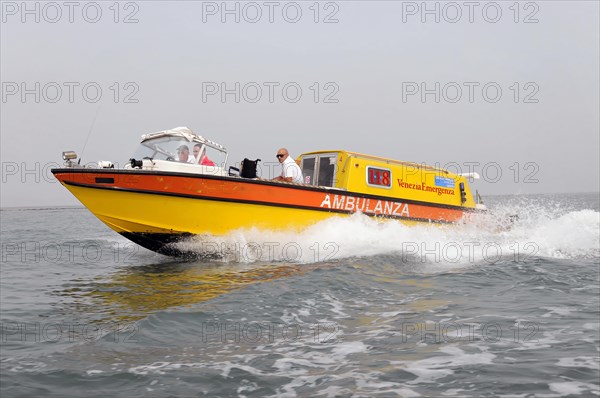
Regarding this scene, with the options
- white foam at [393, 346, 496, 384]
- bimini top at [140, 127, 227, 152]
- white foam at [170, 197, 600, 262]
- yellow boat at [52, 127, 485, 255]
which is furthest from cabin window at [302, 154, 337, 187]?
white foam at [393, 346, 496, 384]

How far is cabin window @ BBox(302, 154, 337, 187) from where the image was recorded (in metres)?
12.0

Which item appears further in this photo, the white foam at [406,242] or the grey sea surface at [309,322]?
the white foam at [406,242]

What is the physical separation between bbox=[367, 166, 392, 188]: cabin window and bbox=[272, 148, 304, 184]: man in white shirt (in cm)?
195

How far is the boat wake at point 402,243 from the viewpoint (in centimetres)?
1017

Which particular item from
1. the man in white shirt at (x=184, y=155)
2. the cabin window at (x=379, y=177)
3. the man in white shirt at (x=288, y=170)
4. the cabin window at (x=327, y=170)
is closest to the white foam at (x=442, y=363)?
the man in white shirt at (x=288, y=170)

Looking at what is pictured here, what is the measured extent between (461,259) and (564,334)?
223 inches

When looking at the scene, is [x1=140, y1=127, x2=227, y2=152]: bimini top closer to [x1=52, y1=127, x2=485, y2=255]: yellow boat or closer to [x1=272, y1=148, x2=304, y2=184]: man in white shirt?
[x1=52, y1=127, x2=485, y2=255]: yellow boat

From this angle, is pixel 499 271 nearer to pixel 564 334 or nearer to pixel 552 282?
pixel 552 282

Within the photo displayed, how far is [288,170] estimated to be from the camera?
10.7 m

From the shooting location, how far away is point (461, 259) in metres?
10.5

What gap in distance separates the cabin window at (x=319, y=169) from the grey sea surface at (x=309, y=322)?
149 cm

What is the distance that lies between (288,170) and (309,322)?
214 inches

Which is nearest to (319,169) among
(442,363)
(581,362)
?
(442,363)

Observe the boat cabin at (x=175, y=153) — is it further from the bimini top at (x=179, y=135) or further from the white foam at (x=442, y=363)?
the white foam at (x=442, y=363)
